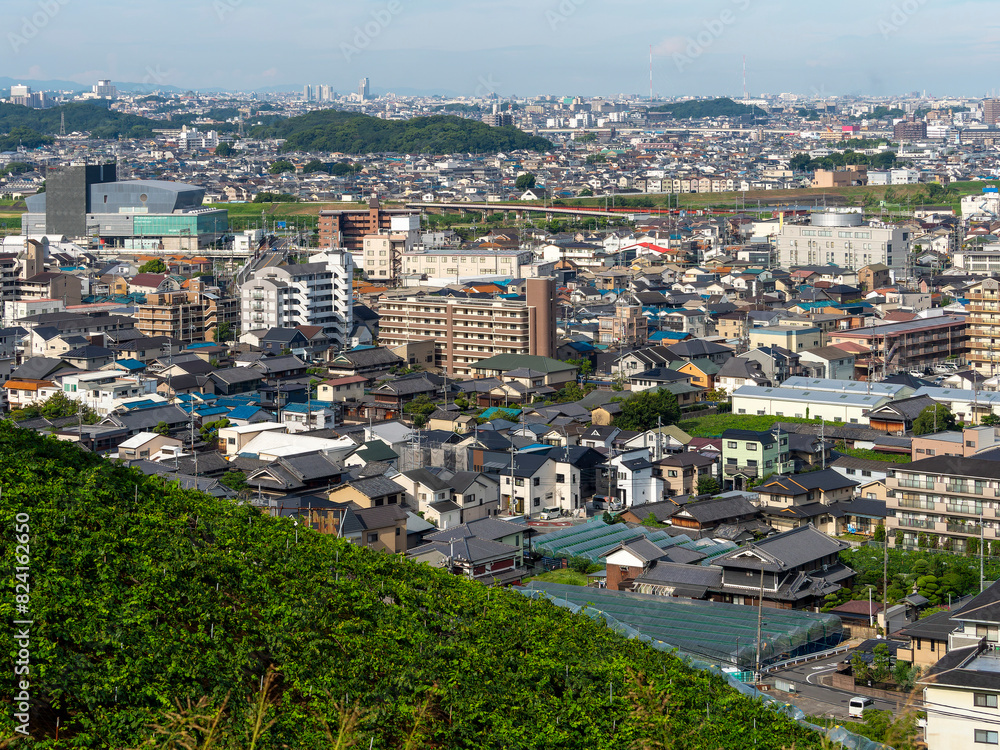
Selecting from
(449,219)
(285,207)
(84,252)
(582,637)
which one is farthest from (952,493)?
(285,207)

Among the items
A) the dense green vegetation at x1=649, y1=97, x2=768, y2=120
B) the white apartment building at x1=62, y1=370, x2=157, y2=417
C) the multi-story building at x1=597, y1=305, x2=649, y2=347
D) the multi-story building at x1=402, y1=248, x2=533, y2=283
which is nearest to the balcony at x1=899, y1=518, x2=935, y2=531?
the white apartment building at x1=62, y1=370, x2=157, y2=417

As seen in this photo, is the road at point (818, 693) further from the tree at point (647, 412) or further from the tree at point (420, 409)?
the tree at point (420, 409)

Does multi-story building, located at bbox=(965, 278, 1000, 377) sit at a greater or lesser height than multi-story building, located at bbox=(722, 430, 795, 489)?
greater

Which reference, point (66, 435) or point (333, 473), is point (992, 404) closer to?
point (333, 473)

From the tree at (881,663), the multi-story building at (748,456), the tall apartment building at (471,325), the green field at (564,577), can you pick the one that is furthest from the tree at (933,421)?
the tree at (881,663)

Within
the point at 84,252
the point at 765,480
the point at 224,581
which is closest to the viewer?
the point at 224,581

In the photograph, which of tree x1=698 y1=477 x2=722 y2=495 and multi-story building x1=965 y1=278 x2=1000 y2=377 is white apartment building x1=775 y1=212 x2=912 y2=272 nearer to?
multi-story building x1=965 y1=278 x2=1000 y2=377

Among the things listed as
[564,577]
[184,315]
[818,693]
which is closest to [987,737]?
[818,693]
